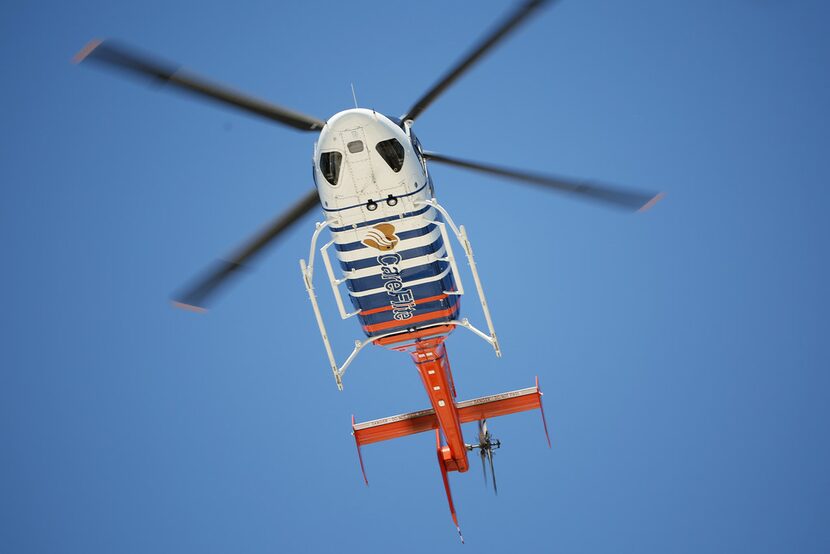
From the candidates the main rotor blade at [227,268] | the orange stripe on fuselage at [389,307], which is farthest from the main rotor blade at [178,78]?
the orange stripe on fuselage at [389,307]

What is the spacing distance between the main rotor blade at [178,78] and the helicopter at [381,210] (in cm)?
1

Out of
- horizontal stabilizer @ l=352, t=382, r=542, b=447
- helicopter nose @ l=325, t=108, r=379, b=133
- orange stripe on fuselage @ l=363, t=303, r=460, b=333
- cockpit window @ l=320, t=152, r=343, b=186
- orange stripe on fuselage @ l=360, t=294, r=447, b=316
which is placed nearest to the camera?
helicopter nose @ l=325, t=108, r=379, b=133

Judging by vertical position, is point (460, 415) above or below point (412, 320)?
below

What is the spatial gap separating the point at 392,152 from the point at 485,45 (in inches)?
70.8

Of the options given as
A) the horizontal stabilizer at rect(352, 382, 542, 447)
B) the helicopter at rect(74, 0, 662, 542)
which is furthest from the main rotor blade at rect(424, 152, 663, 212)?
the horizontal stabilizer at rect(352, 382, 542, 447)

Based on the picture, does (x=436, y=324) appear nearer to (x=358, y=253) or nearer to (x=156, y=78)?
(x=358, y=253)

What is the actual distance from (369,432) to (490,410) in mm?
1964

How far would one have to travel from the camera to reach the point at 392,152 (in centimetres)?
1488

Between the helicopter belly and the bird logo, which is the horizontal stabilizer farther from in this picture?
the bird logo

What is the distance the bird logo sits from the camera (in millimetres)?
15461

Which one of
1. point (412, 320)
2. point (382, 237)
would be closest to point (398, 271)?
point (382, 237)

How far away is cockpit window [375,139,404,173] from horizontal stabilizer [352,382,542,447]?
511cm

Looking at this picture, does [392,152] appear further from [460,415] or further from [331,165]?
[460,415]

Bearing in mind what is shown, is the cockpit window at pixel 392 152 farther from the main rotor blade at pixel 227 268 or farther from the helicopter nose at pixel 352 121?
the main rotor blade at pixel 227 268
